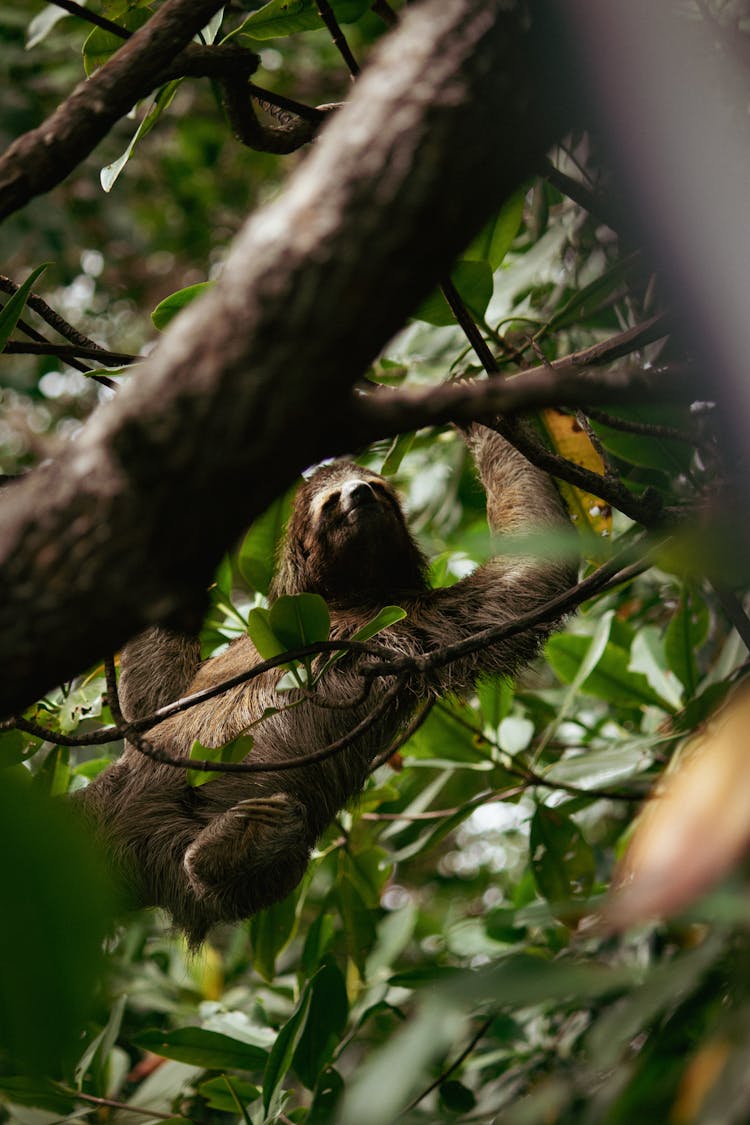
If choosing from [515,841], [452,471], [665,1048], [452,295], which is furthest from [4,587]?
[515,841]

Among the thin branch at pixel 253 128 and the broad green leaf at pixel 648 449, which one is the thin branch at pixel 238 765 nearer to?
the broad green leaf at pixel 648 449

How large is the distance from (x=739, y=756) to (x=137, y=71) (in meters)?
1.62

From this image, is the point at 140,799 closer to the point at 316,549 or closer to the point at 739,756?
the point at 316,549

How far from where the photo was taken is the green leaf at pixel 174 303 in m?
A: 2.44

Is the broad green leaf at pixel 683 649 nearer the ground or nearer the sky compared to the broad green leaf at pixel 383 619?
nearer the ground

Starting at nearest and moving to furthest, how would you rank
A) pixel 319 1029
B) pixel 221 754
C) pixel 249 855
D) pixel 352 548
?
pixel 221 754
pixel 319 1029
pixel 249 855
pixel 352 548

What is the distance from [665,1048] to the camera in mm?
1254

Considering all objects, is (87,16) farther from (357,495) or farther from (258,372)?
(357,495)

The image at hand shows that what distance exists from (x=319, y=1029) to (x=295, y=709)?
115 cm

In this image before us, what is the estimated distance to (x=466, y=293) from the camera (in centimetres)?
259

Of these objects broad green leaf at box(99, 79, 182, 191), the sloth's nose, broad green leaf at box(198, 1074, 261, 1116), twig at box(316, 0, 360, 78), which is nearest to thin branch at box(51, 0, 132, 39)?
broad green leaf at box(99, 79, 182, 191)

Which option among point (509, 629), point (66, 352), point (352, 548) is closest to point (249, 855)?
point (509, 629)

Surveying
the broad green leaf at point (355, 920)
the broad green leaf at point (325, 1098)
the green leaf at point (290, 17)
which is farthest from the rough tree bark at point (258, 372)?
the broad green leaf at point (355, 920)

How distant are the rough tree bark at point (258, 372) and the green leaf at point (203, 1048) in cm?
212
